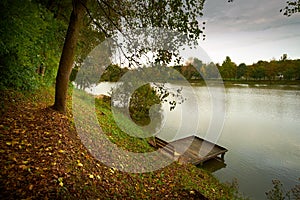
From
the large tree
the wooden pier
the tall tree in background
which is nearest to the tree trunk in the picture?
the large tree

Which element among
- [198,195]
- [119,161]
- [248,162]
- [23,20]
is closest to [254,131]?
[248,162]

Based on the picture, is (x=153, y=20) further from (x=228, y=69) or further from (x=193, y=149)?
(x=228, y=69)

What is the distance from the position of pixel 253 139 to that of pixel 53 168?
610 inches

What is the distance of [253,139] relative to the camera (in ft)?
47.3

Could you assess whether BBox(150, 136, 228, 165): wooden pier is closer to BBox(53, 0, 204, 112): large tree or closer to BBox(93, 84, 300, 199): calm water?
BBox(93, 84, 300, 199): calm water

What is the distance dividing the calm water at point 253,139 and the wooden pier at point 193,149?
0.70 metres

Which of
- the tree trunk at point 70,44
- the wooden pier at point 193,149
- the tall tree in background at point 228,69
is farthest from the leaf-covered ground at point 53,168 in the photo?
the tall tree in background at point 228,69

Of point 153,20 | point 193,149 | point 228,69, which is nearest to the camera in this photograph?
point 153,20

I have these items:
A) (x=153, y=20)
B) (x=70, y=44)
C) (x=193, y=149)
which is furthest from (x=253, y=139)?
(x=70, y=44)

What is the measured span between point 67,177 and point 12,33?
4330 mm

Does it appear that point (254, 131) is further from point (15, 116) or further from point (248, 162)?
point (15, 116)

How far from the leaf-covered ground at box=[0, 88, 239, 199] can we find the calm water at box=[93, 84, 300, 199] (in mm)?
4372

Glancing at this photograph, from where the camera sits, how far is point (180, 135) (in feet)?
48.0

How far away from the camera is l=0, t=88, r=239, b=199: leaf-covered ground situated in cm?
254
